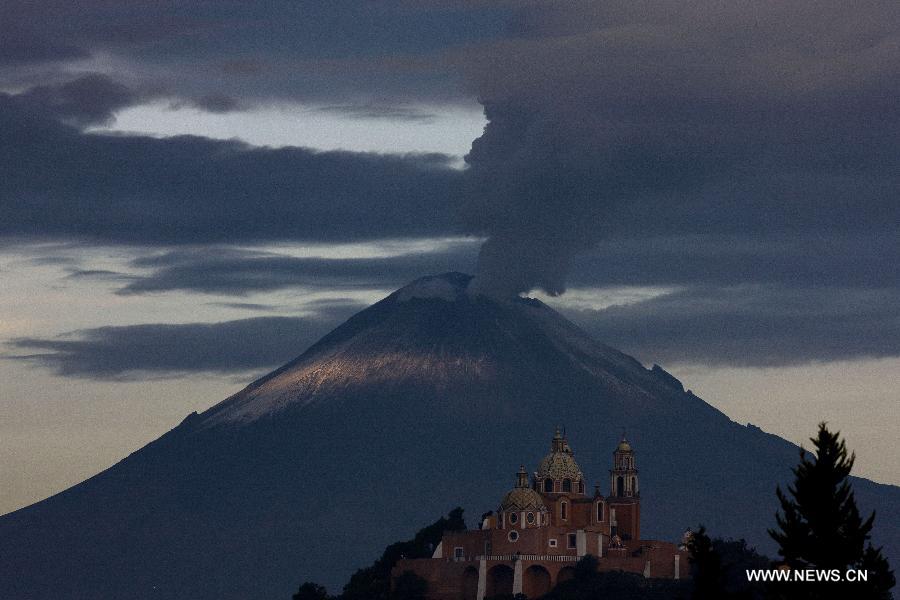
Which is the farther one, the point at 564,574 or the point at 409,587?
the point at 409,587

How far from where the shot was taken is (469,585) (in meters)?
141

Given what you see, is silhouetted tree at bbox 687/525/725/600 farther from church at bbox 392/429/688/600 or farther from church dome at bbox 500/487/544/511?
church dome at bbox 500/487/544/511

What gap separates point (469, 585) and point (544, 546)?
4.95 meters

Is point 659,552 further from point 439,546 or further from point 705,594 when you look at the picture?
point 705,594

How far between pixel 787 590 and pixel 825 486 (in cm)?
247

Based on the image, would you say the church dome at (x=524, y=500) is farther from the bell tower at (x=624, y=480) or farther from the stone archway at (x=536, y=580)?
the bell tower at (x=624, y=480)

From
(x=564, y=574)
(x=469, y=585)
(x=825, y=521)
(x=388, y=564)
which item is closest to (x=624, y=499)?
(x=564, y=574)

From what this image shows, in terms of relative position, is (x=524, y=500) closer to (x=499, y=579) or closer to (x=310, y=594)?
(x=499, y=579)

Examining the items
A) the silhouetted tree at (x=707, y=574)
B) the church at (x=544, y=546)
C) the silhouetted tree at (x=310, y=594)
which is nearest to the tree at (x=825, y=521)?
the silhouetted tree at (x=707, y=574)

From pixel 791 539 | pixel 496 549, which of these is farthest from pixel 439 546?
pixel 791 539

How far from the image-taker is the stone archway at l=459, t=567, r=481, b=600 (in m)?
140

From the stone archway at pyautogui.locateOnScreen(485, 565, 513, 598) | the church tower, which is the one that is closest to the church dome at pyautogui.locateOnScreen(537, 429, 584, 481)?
the church tower

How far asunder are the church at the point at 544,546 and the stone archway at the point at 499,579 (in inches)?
2.2

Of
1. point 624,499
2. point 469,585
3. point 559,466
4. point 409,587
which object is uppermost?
point 559,466
